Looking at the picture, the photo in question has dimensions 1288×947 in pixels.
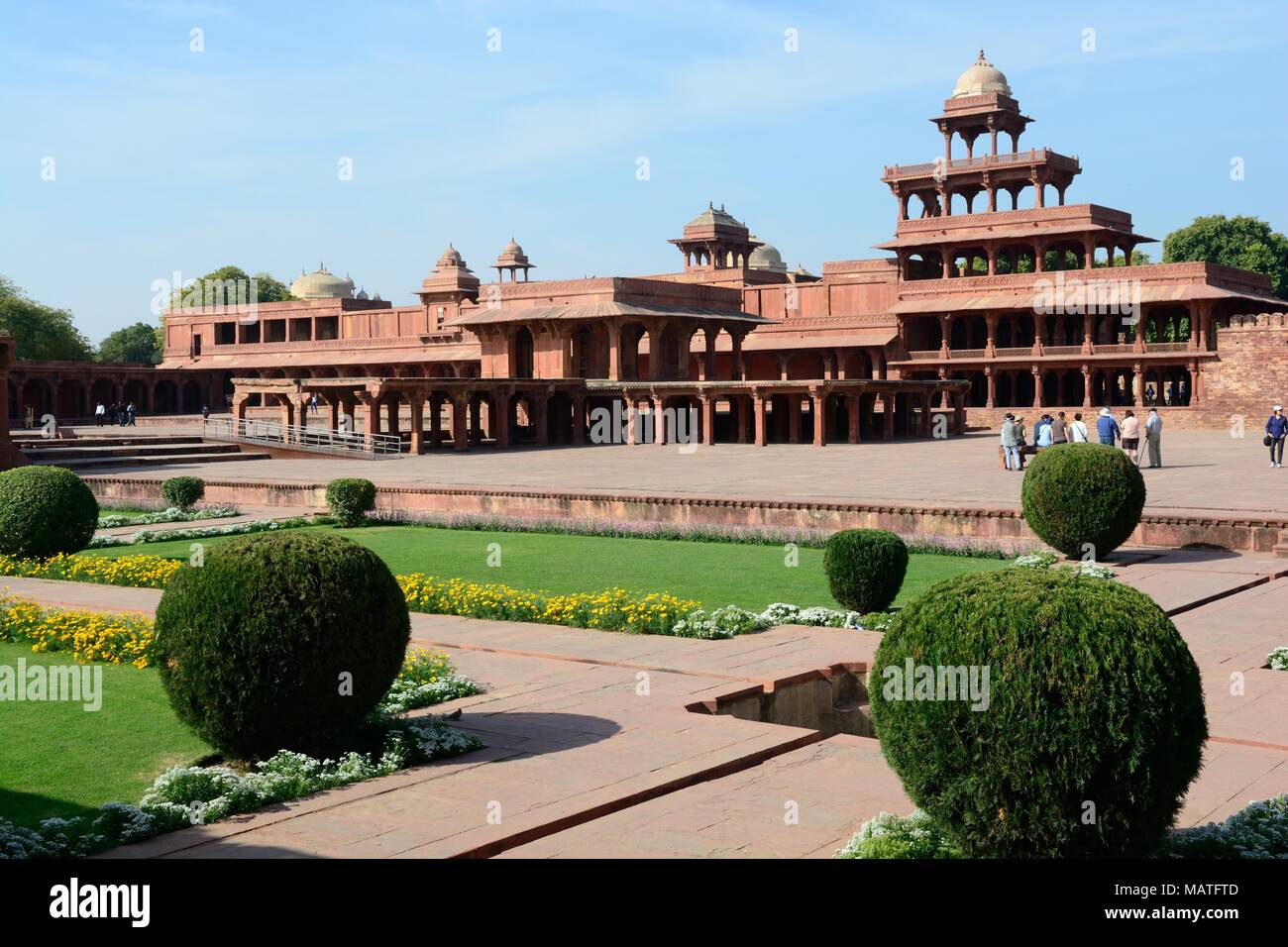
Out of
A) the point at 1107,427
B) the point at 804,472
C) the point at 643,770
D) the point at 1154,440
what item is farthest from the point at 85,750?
the point at 1154,440

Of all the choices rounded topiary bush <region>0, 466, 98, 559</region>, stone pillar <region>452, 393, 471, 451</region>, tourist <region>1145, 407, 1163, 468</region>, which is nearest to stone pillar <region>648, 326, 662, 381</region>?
stone pillar <region>452, 393, 471, 451</region>

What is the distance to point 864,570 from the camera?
11.0 metres

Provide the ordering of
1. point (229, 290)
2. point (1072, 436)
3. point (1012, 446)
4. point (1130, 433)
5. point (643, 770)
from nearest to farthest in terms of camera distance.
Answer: point (643, 770) < point (1130, 433) < point (1072, 436) < point (1012, 446) < point (229, 290)

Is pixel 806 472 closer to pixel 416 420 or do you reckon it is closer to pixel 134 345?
pixel 416 420

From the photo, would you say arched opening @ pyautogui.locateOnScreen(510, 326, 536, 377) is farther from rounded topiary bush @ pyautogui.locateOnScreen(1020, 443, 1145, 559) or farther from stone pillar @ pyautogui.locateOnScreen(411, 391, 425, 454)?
rounded topiary bush @ pyautogui.locateOnScreen(1020, 443, 1145, 559)

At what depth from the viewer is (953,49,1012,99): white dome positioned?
52.2m

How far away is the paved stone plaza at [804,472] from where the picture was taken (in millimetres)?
20500

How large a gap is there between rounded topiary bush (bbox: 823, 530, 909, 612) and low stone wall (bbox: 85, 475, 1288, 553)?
509 cm

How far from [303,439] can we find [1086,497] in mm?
28120

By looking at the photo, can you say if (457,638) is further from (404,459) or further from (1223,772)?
(404,459)

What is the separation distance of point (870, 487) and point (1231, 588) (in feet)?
34.2

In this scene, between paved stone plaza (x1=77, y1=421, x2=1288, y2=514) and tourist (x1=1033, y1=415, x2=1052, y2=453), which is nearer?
paved stone plaza (x1=77, y1=421, x2=1288, y2=514)

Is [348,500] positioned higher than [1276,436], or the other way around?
[1276,436]
